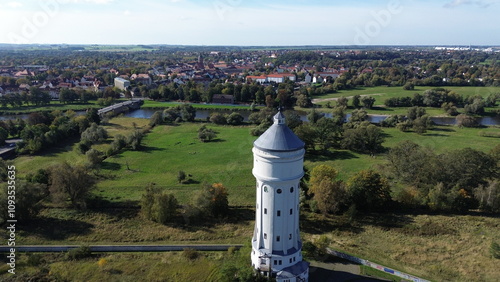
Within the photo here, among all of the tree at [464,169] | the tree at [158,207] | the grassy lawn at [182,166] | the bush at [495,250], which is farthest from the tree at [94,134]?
the bush at [495,250]

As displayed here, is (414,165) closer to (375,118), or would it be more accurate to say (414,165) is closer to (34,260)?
(34,260)

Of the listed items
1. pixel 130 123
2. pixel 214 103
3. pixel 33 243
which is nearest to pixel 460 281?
pixel 33 243

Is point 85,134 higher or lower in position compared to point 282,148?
lower

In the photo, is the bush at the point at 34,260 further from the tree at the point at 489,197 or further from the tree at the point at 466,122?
the tree at the point at 466,122

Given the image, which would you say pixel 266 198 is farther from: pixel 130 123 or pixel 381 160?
pixel 130 123

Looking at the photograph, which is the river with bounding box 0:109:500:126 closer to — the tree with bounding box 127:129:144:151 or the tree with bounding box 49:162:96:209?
the tree with bounding box 127:129:144:151

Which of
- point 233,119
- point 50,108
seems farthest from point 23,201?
point 50,108
